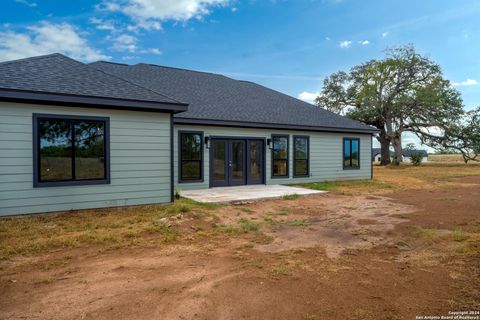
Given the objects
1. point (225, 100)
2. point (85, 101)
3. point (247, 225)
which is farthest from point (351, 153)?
point (85, 101)

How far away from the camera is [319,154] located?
47.5ft

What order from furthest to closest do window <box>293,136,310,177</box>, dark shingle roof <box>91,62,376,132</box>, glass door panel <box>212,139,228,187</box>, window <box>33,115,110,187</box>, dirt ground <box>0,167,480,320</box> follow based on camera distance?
window <box>293,136,310,177</box>
dark shingle roof <box>91,62,376,132</box>
glass door panel <box>212,139,228,187</box>
window <box>33,115,110,187</box>
dirt ground <box>0,167,480,320</box>

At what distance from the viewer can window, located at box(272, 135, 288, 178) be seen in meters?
13.2

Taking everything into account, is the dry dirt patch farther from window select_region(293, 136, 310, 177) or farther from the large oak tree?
the large oak tree

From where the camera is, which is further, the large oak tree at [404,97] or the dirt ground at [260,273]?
the large oak tree at [404,97]

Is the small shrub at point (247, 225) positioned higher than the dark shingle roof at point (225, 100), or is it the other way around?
the dark shingle roof at point (225, 100)

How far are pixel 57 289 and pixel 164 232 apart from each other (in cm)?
251

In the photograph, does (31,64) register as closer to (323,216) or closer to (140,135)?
(140,135)

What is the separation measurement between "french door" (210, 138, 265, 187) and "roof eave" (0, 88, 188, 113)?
384cm

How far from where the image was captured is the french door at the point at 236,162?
11.9 meters

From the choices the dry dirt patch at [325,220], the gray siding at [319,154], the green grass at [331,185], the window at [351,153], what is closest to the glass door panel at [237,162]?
the gray siding at [319,154]

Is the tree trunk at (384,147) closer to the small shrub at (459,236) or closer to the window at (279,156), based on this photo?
the window at (279,156)

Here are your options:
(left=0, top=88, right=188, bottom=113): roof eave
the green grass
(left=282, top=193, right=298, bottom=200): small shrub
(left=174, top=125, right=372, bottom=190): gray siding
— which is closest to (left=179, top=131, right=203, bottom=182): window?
(left=174, top=125, right=372, bottom=190): gray siding

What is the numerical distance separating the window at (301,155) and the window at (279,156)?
0.47m
